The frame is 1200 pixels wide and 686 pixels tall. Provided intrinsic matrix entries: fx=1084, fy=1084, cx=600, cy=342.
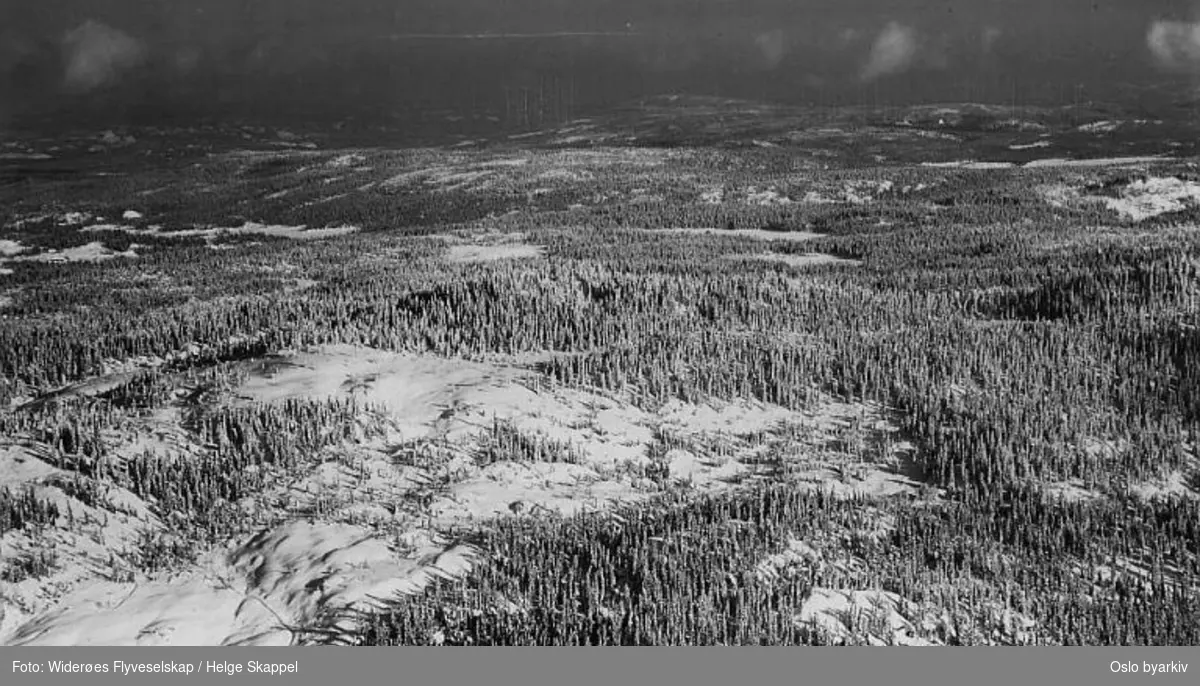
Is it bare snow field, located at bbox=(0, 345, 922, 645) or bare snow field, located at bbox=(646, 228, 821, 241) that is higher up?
bare snow field, located at bbox=(0, 345, 922, 645)

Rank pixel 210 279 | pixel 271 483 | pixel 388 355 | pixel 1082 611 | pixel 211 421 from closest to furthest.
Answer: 1. pixel 1082 611
2. pixel 271 483
3. pixel 211 421
4. pixel 388 355
5. pixel 210 279

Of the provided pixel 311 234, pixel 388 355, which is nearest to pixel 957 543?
pixel 388 355

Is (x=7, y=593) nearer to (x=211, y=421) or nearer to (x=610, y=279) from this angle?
(x=211, y=421)

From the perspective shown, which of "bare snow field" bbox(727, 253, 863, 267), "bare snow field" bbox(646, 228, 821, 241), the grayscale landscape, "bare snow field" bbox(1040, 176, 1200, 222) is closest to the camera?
the grayscale landscape

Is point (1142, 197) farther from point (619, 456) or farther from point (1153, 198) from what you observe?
point (619, 456)

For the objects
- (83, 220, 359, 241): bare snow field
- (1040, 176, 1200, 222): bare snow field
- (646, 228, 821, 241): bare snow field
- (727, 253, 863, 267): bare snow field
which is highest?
(1040, 176, 1200, 222): bare snow field

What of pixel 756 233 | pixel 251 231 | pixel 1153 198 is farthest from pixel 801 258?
pixel 251 231

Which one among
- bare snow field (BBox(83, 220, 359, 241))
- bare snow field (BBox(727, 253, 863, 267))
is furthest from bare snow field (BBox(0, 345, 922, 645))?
bare snow field (BBox(83, 220, 359, 241))

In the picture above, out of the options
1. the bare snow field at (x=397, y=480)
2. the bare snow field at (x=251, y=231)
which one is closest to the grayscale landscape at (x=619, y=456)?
the bare snow field at (x=397, y=480)

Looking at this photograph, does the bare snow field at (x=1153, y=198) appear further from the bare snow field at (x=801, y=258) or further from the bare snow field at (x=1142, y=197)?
the bare snow field at (x=801, y=258)

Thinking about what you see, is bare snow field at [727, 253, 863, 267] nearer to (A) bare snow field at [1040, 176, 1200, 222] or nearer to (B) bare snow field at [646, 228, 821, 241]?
(B) bare snow field at [646, 228, 821, 241]

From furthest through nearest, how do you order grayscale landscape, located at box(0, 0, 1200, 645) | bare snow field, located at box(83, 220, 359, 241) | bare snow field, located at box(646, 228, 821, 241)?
bare snow field, located at box(83, 220, 359, 241), bare snow field, located at box(646, 228, 821, 241), grayscale landscape, located at box(0, 0, 1200, 645)
